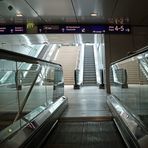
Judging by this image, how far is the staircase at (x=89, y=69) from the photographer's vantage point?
1695 centimetres

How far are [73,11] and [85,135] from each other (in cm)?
470

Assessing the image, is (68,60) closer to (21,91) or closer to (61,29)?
(61,29)

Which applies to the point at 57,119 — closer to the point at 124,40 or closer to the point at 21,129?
the point at 21,129

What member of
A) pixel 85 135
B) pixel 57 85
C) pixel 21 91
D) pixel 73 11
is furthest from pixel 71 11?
pixel 21 91

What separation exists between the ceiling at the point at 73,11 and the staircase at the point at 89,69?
7419 millimetres

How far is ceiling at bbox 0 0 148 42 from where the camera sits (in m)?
7.23

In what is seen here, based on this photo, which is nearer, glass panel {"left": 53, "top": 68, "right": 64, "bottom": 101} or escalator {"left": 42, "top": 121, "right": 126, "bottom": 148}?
escalator {"left": 42, "top": 121, "right": 126, "bottom": 148}

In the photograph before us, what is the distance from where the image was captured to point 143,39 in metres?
10.5

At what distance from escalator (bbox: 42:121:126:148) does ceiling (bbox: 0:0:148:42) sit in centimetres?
338

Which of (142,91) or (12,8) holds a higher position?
(12,8)

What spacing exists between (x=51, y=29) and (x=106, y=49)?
2277 mm

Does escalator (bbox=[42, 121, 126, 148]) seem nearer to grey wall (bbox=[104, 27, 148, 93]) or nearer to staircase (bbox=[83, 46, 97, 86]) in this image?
grey wall (bbox=[104, 27, 148, 93])

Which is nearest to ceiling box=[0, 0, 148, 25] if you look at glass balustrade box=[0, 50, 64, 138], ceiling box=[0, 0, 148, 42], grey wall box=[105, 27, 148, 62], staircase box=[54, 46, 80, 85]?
ceiling box=[0, 0, 148, 42]

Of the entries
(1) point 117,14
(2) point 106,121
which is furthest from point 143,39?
(2) point 106,121
